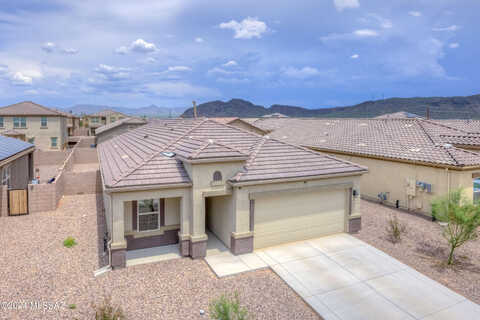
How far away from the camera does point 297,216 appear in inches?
496

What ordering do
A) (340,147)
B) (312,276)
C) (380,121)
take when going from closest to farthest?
(312,276), (340,147), (380,121)

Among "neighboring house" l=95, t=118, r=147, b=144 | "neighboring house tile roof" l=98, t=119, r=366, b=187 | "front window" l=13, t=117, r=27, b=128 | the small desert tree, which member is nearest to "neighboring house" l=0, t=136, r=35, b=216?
"neighboring house tile roof" l=98, t=119, r=366, b=187

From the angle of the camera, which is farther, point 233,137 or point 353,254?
point 233,137

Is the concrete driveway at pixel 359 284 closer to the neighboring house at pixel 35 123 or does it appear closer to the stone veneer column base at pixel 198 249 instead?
the stone veneer column base at pixel 198 249

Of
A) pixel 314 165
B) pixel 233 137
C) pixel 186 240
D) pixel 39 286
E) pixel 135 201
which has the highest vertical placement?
pixel 233 137

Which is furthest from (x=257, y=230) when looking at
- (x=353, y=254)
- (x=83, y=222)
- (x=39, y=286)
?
(x=83, y=222)

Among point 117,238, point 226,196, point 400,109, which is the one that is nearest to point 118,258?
point 117,238

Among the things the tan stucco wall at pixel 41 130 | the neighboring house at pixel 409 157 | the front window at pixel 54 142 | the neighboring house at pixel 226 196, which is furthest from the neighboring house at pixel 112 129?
the neighboring house at pixel 226 196

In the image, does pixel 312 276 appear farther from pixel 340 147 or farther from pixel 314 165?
pixel 340 147

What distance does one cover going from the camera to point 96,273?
1008 centimetres

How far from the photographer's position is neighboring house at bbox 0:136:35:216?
15.5 m

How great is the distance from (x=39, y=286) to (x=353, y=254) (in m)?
9.98

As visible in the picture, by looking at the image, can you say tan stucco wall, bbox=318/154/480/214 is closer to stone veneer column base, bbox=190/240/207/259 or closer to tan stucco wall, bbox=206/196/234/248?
tan stucco wall, bbox=206/196/234/248

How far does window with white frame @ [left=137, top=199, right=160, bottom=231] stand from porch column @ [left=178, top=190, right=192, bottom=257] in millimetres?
1145
